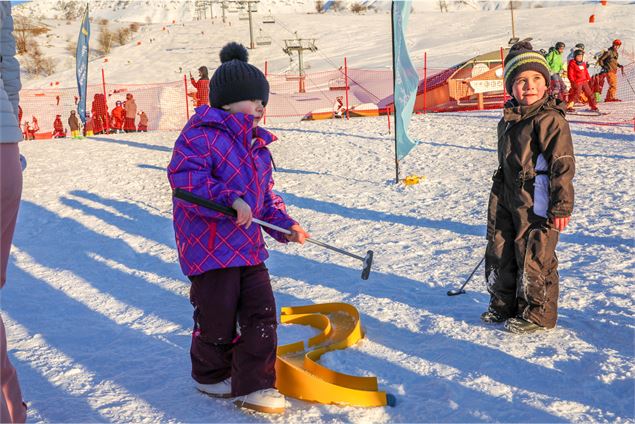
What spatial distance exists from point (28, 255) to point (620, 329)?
17.3 feet

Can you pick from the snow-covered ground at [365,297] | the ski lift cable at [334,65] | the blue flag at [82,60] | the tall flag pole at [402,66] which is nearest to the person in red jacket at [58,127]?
the blue flag at [82,60]

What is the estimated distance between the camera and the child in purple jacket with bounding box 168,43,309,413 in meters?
2.54

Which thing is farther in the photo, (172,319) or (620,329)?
(172,319)

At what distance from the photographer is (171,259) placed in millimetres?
5570

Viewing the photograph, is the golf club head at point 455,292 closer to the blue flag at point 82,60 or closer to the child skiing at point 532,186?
the child skiing at point 532,186

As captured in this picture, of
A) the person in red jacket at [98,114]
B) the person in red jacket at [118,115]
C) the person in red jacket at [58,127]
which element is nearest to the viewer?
the person in red jacket at [118,115]

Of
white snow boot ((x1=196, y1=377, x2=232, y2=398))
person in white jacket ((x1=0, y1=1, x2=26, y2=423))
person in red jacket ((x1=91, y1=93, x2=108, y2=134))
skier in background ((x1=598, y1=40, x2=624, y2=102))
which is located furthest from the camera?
person in red jacket ((x1=91, y1=93, x2=108, y2=134))

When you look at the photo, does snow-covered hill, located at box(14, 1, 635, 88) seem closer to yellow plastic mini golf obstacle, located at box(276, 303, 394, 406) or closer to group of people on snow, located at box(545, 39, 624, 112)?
group of people on snow, located at box(545, 39, 624, 112)

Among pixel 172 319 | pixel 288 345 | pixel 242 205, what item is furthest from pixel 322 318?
pixel 242 205

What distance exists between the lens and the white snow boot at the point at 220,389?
273 centimetres

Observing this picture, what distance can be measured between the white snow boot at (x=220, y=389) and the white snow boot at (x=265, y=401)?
0.16 metres

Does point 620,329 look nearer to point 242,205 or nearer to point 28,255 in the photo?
point 242,205

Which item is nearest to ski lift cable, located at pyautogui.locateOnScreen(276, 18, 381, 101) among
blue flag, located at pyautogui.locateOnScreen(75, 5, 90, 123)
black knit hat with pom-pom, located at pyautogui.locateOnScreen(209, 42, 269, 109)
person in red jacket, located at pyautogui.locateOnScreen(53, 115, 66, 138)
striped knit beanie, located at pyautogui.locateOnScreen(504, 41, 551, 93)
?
person in red jacket, located at pyautogui.locateOnScreen(53, 115, 66, 138)

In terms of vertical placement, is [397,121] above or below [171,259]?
above
